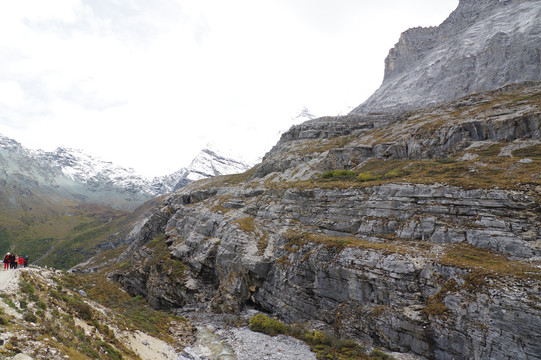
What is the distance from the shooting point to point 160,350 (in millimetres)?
22000

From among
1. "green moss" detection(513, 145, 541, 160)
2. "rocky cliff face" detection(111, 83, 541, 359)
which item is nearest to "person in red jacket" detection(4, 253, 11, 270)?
"rocky cliff face" detection(111, 83, 541, 359)

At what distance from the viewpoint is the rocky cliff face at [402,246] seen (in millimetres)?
18453

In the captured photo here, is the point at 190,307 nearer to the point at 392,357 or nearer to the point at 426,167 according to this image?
the point at 392,357

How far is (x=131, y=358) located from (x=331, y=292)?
1960 cm

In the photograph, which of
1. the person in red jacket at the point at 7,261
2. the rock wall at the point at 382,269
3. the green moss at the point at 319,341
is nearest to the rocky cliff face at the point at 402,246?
the rock wall at the point at 382,269

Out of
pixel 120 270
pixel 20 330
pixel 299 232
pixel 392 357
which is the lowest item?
pixel 120 270

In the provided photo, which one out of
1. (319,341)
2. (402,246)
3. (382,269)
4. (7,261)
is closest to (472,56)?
(402,246)

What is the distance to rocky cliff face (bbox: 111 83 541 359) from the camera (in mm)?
18453

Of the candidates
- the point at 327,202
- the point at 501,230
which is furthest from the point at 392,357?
the point at 327,202

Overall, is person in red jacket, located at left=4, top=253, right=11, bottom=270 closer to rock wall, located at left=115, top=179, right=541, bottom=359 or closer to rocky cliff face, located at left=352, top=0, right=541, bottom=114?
rock wall, located at left=115, top=179, right=541, bottom=359

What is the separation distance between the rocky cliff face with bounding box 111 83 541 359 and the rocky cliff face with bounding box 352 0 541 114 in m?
84.7

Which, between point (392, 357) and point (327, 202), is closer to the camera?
point (392, 357)

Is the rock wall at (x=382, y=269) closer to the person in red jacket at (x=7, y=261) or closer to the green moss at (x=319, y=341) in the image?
the green moss at (x=319, y=341)

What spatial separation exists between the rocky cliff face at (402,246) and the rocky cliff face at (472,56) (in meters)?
84.7
